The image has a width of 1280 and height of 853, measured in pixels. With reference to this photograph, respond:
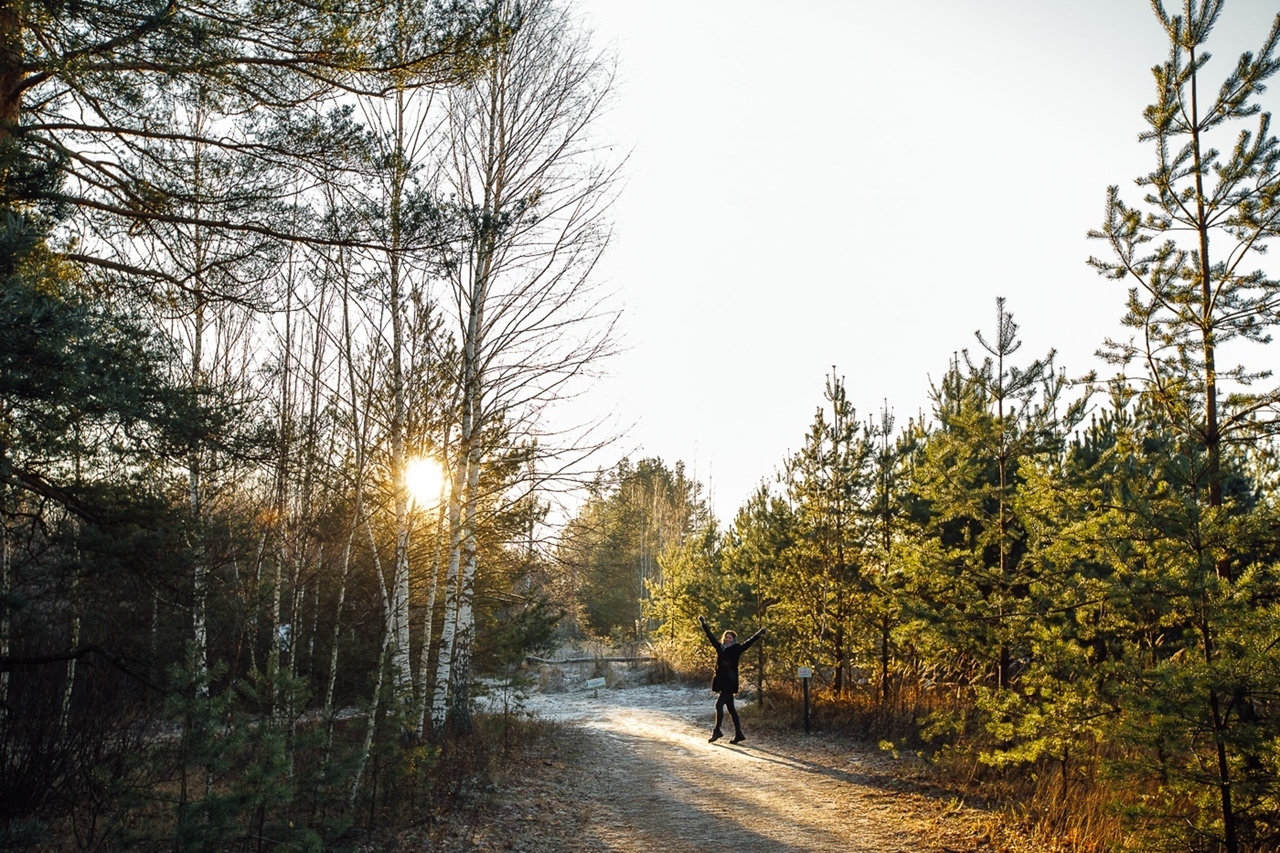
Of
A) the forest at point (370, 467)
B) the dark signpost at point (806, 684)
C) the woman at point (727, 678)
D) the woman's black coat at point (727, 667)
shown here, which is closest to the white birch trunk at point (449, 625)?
the forest at point (370, 467)

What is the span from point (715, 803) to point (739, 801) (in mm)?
285

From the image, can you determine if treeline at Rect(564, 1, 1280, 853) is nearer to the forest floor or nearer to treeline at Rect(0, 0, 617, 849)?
the forest floor

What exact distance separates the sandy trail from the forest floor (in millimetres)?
17

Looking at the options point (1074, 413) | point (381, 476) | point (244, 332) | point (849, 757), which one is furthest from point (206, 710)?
point (1074, 413)

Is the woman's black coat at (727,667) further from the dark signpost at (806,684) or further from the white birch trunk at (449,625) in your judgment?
the white birch trunk at (449,625)

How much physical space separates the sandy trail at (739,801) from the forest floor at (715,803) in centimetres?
2

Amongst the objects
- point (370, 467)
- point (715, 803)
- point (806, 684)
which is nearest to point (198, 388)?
point (370, 467)

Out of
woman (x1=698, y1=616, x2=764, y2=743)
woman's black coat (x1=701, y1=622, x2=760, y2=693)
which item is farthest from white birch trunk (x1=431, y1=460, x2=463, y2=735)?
woman's black coat (x1=701, y1=622, x2=760, y2=693)

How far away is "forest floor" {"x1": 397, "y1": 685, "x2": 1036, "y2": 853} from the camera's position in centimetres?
695

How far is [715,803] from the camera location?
331 inches

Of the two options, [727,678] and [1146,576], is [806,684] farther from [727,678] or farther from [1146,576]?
[1146,576]

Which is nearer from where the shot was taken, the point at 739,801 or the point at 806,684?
the point at 739,801

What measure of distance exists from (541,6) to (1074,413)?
1111 centimetres

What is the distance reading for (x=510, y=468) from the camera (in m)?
11.1
